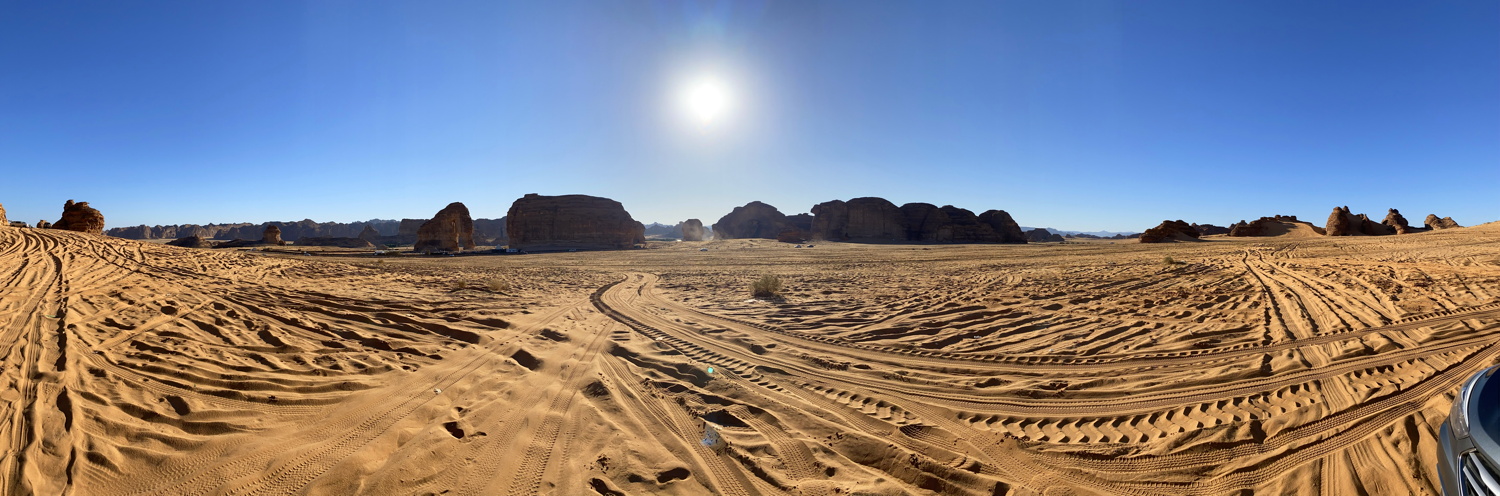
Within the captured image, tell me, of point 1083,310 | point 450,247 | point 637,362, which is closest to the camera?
point 637,362

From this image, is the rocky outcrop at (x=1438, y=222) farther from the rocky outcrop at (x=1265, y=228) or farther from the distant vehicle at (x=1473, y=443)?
the distant vehicle at (x=1473, y=443)

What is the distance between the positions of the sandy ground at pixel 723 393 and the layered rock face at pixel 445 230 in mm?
39820

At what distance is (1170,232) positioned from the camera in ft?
162

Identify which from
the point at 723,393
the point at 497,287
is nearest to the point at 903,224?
the point at 497,287

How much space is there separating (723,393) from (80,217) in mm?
37835

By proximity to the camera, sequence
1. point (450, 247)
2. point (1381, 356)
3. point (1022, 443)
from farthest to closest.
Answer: point (450, 247), point (1381, 356), point (1022, 443)

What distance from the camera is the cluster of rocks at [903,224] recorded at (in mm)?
70438

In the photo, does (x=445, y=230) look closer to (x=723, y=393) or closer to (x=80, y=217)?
(x=80, y=217)

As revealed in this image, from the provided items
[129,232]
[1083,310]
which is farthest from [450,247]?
[129,232]

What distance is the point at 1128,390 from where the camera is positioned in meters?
4.95

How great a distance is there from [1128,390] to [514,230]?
73.8 metres

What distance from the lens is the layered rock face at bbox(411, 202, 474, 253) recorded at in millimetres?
46000

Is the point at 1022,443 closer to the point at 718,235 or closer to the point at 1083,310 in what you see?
the point at 1083,310

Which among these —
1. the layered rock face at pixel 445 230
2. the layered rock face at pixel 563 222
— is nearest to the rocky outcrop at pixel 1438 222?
the layered rock face at pixel 563 222
